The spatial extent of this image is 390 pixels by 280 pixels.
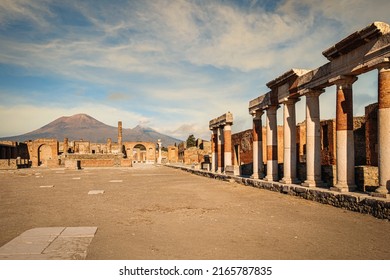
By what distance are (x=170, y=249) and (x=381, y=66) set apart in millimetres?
7095

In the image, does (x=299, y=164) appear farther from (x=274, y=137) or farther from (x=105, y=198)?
(x=105, y=198)

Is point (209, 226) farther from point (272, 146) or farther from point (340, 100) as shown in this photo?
point (272, 146)

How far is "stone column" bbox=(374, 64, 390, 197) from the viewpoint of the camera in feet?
26.0

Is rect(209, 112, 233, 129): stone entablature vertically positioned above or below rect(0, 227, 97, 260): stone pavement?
above

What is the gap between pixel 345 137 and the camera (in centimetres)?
973

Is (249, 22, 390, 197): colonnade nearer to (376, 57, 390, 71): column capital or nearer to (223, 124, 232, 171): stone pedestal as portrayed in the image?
(376, 57, 390, 71): column capital

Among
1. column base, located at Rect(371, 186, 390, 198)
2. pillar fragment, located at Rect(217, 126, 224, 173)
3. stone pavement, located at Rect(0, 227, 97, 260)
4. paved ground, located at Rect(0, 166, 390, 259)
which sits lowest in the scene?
paved ground, located at Rect(0, 166, 390, 259)

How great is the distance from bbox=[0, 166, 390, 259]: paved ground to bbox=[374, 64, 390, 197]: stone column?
112cm

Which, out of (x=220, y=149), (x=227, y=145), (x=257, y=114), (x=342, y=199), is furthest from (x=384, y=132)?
(x=220, y=149)

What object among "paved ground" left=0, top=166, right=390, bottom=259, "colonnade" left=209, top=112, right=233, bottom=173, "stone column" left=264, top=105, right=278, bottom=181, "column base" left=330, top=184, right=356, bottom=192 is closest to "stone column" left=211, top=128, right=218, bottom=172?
"colonnade" left=209, top=112, right=233, bottom=173

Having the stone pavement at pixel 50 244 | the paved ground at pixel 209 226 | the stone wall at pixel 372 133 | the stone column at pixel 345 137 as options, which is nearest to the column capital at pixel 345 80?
the stone column at pixel 345 137

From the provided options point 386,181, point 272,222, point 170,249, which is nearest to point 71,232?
point 170,249

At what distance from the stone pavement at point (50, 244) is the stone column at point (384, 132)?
6953 millimetres

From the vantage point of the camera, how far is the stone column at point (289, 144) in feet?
42.2
